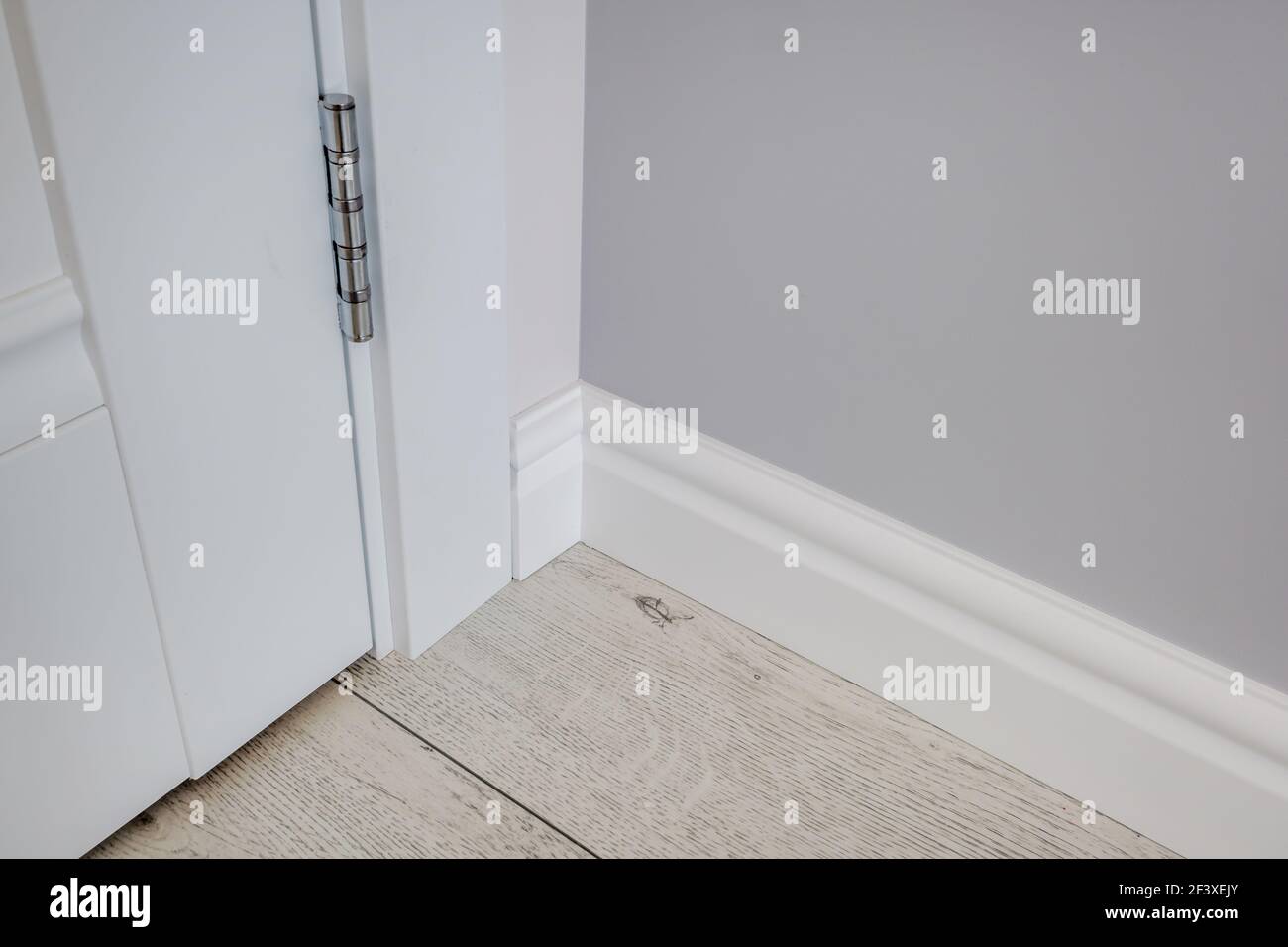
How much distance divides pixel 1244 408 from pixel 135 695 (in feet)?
2.34

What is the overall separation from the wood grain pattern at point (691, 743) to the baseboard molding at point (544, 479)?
0.14ft

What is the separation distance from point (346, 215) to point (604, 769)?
437 mm

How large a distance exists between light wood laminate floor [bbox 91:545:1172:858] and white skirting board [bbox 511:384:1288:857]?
0.03 m

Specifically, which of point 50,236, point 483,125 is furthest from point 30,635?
point 483,125

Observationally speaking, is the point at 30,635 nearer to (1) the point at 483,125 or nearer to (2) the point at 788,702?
(1) the point at 483,125

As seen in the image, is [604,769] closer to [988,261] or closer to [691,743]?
[691,743]

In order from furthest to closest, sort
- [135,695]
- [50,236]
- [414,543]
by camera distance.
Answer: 1. [414,543]
2. [135,695]
3. [50,236]

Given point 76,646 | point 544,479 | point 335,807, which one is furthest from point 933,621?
point 76,646

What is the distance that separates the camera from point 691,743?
92 cm

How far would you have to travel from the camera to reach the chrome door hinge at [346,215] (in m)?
0.74

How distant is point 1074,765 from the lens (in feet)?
2.87
